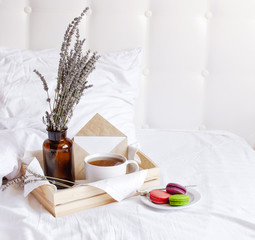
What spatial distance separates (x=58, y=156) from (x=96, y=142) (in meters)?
0.17

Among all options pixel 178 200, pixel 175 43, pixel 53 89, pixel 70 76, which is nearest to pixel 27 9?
pixel 53 89

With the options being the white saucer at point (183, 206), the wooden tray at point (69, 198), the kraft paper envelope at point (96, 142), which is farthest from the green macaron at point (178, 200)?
the kraft paper envelope at point (96, 142)

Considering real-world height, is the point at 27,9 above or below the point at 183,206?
above

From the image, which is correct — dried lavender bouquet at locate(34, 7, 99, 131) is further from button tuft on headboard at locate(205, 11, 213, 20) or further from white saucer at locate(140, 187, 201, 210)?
button tuft on headboard at locate(205, 11, 213, 20)

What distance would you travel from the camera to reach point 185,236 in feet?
2.56

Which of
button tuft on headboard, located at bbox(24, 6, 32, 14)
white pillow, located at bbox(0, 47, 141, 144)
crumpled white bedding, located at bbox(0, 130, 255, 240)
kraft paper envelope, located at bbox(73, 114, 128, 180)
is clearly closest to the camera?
crumpled white bedding, located at bbox(0, 130, 255, 240)

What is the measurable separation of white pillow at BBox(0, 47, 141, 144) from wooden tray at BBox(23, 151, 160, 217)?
426 millimetres

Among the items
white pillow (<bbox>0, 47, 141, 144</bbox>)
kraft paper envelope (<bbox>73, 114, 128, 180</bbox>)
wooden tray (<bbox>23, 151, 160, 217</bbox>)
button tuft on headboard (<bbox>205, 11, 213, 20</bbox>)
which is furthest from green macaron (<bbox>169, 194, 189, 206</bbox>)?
button tuft on headboard (<bbox>205, 11, 213, 20</bbox>)

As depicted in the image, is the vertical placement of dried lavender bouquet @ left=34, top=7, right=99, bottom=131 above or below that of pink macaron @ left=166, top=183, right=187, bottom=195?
above

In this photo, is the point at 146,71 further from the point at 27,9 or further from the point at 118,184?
the point at 118,184

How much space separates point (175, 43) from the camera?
1.80 metres

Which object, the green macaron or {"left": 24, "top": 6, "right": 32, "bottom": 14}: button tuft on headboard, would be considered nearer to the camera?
the green macaron

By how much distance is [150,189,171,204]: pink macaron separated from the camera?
0.91 metres

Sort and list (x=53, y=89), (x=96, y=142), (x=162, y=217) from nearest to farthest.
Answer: (x=162, y=217)
(x=96, y=142)
(x=53, y=89)
